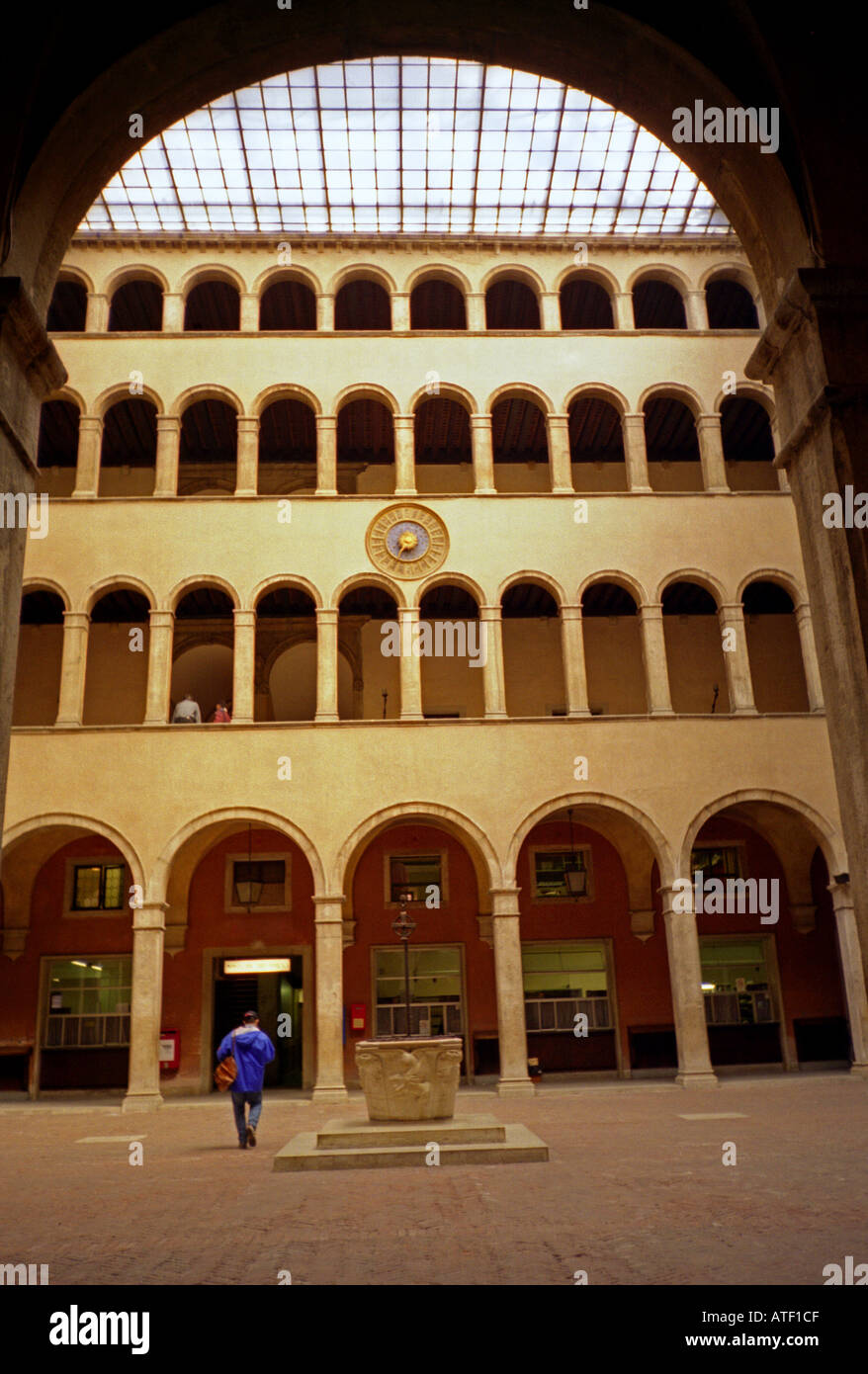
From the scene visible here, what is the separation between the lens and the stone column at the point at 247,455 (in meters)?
21.8

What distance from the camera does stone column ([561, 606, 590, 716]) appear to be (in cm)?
2066

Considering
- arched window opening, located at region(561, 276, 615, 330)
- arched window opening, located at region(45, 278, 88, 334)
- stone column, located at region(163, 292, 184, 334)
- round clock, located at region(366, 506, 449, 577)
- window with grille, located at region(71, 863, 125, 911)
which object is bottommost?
window with grille, located at region(71, 863, 125, 911)

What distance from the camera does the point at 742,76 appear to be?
7.05 meters

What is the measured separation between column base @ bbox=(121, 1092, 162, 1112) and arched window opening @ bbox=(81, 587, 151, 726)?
7790 mm

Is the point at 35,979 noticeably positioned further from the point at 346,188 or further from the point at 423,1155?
the point at 346,188

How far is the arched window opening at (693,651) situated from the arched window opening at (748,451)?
2.99 metres

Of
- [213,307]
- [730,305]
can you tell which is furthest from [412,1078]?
[730,305]

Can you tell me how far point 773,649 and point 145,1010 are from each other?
15.0 m

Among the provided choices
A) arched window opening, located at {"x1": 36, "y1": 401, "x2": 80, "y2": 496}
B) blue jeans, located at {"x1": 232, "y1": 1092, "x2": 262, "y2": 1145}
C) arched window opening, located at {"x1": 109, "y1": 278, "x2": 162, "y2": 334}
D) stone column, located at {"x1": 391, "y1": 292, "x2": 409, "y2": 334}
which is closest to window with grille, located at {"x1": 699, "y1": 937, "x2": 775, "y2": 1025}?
blue jeans, located at {"x1": 232, "y1": 1092, "x2": 262, "y2": 1145}

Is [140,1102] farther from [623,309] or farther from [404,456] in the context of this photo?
[623,309]

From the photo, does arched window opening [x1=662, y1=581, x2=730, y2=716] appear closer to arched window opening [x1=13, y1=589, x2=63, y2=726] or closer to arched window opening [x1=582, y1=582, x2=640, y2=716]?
arched window opening [x1=582, y1=582, x2=640, y2=716]

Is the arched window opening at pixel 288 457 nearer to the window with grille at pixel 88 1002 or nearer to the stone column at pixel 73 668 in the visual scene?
the stone column at pixel 73 668

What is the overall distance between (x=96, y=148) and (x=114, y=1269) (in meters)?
6.94

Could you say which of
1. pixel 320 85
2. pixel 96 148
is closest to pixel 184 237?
pixel 320 85
